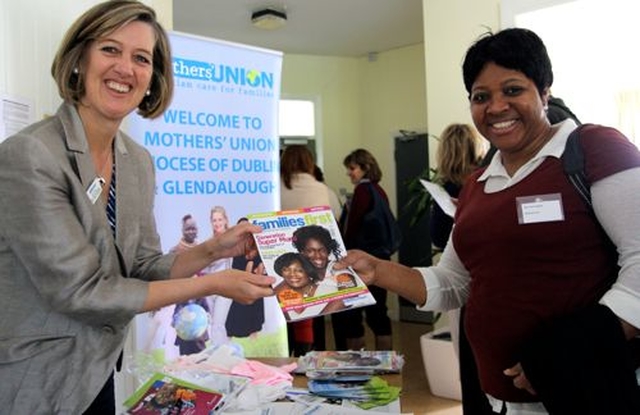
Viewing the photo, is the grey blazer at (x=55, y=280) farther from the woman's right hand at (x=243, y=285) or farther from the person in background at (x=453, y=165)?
the person in background at (x=453, y=165)

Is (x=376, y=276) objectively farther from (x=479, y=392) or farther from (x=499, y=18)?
(x=499, y=18)

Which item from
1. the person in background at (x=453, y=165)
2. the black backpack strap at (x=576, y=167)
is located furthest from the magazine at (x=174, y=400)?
the person in background at (x=453, y=165)

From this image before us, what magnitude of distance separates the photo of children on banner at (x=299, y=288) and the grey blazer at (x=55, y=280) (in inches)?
13.0

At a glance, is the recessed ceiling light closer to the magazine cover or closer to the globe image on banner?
the globe image on banner

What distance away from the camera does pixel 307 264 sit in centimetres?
139

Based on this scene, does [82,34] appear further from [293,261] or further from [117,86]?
[293,261]

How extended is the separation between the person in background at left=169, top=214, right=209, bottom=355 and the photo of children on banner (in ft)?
3.44

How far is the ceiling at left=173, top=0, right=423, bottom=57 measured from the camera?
4828 millimetres

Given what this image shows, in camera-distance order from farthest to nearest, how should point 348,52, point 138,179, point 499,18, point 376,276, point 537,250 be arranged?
point 348,52
point 499,18
point 376,276
point 138,179
point 537,250

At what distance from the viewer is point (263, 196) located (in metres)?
2.63

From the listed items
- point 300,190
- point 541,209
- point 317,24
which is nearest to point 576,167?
point 541,209

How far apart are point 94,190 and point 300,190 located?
8.42 feet

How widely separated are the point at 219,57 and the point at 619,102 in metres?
3.16

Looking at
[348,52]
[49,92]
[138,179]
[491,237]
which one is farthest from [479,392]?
[348,52]
